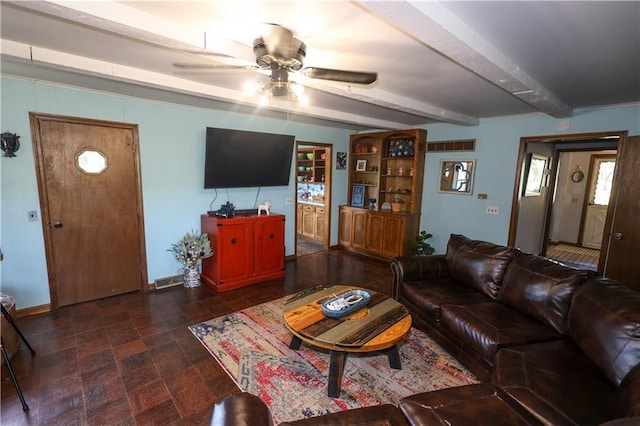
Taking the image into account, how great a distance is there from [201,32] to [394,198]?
447cm

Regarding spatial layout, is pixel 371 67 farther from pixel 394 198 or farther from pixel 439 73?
pixel 394 198

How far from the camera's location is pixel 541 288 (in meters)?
2.36

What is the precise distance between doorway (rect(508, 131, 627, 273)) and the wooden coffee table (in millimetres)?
3012

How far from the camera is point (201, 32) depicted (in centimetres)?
187

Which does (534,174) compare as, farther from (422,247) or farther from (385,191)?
(385,191)

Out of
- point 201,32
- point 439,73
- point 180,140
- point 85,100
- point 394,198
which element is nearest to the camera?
point 201,32

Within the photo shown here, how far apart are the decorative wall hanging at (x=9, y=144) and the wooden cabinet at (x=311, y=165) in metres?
4.59

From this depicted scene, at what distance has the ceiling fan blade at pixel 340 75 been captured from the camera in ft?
5.85

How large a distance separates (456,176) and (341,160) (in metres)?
2.14

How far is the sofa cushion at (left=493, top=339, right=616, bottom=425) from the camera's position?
1445 millimetres

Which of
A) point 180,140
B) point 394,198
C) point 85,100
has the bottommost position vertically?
point 394,198

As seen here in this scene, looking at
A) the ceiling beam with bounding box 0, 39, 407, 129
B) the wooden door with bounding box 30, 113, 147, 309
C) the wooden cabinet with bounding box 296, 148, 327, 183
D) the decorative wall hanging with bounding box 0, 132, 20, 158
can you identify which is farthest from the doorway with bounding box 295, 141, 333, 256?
the decorative wall hanging with bounding box 0, 132, 20, 158

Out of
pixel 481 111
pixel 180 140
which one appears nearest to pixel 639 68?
pixel 481 111

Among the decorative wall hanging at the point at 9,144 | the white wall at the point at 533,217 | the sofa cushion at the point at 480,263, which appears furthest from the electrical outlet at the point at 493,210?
the decorative wall hanging at the point at 9,144
